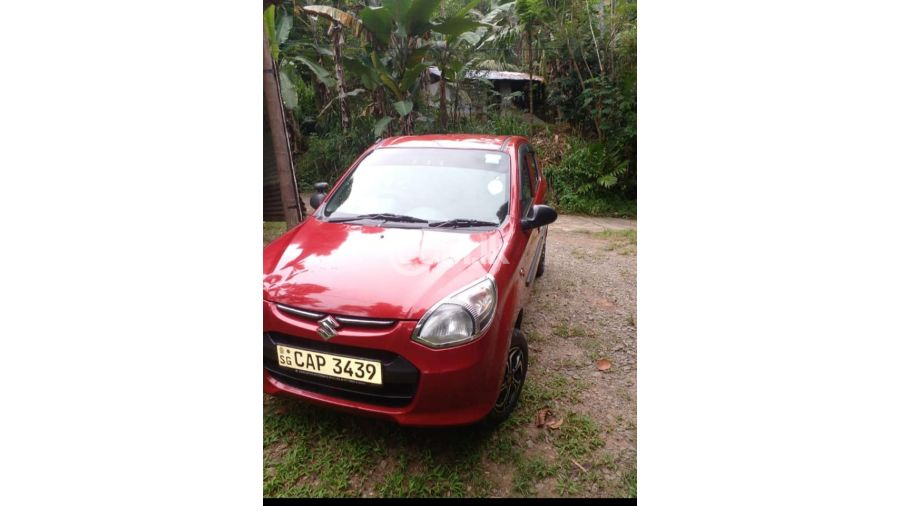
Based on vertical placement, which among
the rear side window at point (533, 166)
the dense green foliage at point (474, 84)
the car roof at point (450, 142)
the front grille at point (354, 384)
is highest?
the dense green foliage at point (474, 84)

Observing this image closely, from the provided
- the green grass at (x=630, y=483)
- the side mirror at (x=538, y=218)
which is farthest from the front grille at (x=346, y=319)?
the green grass at (x=630, y=483)

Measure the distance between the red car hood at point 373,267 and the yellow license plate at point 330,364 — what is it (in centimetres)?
17

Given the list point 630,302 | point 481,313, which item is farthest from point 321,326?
point 630,302

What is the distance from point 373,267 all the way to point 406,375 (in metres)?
0.47

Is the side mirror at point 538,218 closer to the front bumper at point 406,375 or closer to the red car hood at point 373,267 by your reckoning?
the red car hood at point 373,267

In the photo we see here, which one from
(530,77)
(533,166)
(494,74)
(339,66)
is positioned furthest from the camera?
(494,74)

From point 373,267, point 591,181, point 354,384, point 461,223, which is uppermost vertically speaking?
point 591,181

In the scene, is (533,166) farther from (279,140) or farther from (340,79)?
(340,79)

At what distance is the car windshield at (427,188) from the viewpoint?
2223mm

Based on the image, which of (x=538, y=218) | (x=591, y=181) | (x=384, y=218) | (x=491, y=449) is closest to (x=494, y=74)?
(x=591, y=181)

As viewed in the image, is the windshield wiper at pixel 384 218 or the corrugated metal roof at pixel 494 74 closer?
the windshield wiper at pixel 384 218

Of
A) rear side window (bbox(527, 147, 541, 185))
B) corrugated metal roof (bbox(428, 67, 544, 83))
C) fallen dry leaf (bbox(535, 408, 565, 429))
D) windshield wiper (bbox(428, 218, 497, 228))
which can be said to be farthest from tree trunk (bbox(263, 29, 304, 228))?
corrugated metal roof (bbox(428, 67, 544, 83))

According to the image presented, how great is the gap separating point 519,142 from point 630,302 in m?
1.54

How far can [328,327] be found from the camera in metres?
1.57
